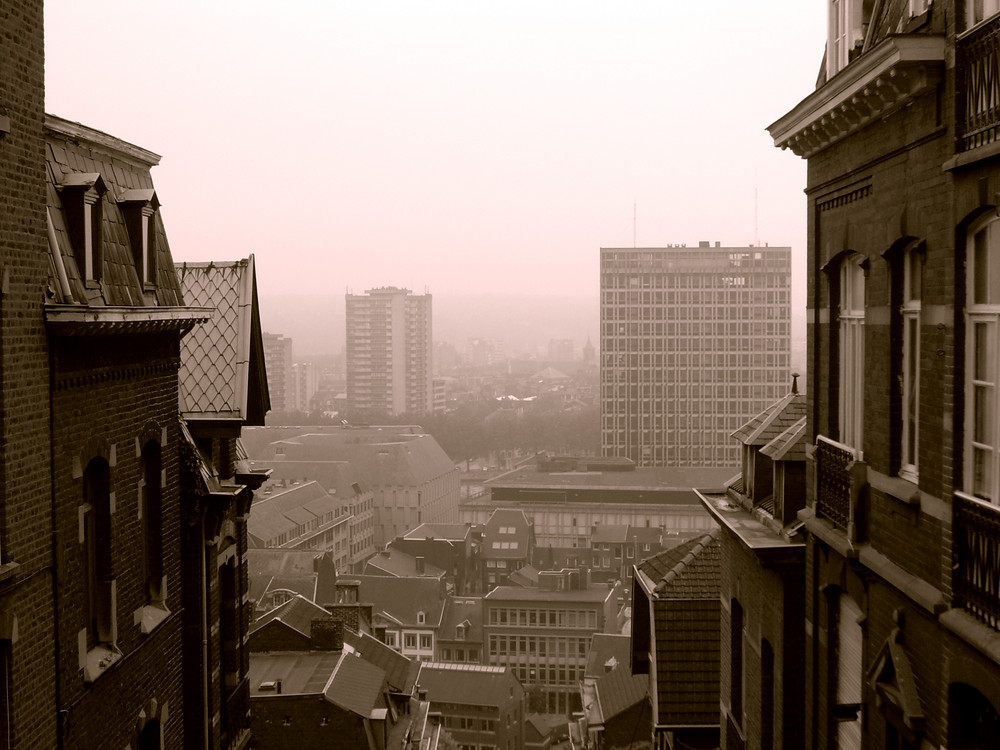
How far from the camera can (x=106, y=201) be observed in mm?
13367

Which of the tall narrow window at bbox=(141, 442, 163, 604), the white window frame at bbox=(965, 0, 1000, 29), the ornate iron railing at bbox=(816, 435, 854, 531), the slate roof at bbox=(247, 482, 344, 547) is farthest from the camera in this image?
the slate roof at bbox=(247, 482, 344, 547)

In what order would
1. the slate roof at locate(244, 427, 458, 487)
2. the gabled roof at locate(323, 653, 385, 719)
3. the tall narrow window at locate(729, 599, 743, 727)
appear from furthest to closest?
the slate roof at locate(244, 427, 458, 487) < the gabled roof at locate(323, 653, 385, 719) < the tall narrow window at locate(729, 599, 743, 727)

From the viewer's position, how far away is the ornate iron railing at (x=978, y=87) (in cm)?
877

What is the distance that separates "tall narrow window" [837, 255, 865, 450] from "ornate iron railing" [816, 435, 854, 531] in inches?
7.2

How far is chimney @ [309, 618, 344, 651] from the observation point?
34375 millimetres

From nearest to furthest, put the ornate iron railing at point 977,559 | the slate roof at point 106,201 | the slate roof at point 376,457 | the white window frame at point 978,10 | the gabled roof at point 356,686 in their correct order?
the ornate iron railing at point 977,559 → the white window frame at point 978,10 → the slate roof at point 106,201 → the gabled roof at point 356,686 → the slate roof at point 376,457

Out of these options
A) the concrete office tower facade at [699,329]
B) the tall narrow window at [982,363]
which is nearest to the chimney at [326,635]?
the tall narrow window at [982,363]

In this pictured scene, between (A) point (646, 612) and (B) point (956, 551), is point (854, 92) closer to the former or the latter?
(B) point (956, 551)

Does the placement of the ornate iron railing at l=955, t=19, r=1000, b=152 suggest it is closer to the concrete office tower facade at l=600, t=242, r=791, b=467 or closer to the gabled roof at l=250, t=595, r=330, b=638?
the gabled roof at l=250, t=595, r=330, b=638

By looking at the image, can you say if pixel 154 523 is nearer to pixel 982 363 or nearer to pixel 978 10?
pixel 982 363

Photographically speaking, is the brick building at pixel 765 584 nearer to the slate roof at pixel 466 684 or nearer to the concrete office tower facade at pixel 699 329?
the slate roof at pixel 466 684

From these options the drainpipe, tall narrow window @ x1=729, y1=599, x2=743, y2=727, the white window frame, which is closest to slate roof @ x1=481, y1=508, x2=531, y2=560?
tall narrow window @ x1=729, y1=599, x2=743, y2=727

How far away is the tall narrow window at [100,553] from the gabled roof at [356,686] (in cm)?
1851

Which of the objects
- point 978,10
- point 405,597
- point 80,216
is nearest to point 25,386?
point 80,216
